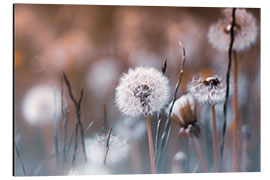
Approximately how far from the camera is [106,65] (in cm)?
208

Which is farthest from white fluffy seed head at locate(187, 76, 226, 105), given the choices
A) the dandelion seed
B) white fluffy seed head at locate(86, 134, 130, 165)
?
white fluffy seed head at locate(86, 134, 130, 165)

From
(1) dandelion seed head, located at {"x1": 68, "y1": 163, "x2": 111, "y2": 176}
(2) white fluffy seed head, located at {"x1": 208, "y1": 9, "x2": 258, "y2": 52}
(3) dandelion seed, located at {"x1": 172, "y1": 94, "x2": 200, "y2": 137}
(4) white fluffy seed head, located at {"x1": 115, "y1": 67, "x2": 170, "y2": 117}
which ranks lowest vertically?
(1) dandelion seed head, located at {"x1": 68, "y1": 163, "x2": 111, "y2": 176}

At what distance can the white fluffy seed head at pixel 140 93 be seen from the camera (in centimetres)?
205

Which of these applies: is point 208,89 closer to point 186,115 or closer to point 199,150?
point 186,115

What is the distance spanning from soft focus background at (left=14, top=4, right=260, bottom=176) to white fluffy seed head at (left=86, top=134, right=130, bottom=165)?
0.12 ft

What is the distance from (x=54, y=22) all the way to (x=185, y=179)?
1.24 m

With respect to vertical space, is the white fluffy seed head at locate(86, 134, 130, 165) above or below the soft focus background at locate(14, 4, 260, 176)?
below

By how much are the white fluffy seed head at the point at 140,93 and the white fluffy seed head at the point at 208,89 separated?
186 mm

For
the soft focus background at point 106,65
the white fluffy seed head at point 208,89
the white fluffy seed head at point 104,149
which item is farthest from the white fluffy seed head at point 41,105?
the white fluffy seed head at point 208,89

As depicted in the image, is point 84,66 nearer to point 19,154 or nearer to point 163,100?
point 163,100

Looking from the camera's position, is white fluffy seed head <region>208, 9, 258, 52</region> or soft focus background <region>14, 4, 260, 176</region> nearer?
soft focus background <region>14, 4, 260, 176</region>

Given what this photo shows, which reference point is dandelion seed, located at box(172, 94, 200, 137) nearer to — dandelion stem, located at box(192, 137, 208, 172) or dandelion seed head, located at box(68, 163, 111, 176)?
dandelion stem, located at box(192, 137, 208, 172)

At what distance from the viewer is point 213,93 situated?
6.91 ft

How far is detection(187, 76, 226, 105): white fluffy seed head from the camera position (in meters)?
2.11
